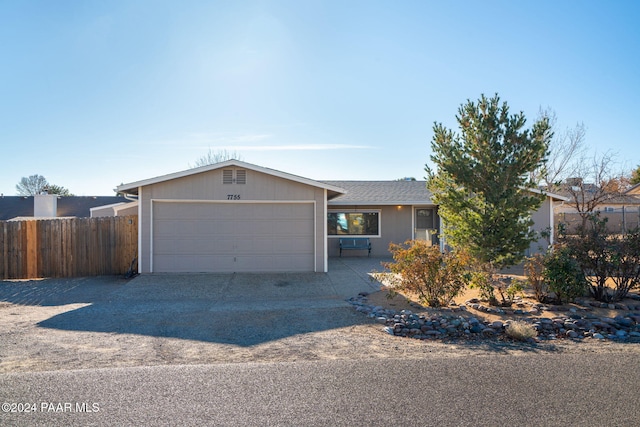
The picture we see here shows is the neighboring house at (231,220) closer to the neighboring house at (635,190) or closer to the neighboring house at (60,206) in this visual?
the neighboring house at (60,206)

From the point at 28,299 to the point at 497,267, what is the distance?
1056 cm

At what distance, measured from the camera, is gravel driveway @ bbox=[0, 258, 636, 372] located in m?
5.40

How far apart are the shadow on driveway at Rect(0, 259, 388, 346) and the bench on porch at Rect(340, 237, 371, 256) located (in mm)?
4088

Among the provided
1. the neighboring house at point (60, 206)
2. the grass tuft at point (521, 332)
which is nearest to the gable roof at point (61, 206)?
the neighboring house at point (60, 206)

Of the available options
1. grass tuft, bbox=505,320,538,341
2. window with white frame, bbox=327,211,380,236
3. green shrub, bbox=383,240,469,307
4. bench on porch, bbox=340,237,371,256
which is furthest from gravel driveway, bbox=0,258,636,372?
window with white frame, bbox=327,211,380,236

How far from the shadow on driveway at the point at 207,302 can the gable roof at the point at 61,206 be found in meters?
19.9

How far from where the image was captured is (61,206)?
3005 cm

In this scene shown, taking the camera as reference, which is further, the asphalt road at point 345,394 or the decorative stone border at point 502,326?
the decorative stone border at point 502,326

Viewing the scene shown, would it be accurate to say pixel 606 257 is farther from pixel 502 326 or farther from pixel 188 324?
pixel 188 324

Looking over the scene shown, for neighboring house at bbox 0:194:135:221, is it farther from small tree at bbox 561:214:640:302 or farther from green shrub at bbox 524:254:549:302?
small tree at bbox 561:214:640:302

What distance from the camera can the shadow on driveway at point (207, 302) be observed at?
6.77 meters

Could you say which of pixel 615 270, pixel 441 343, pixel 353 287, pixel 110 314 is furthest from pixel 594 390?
pixel 110 314

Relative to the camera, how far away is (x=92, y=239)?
12.7m

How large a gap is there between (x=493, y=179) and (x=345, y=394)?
6.55 metres
